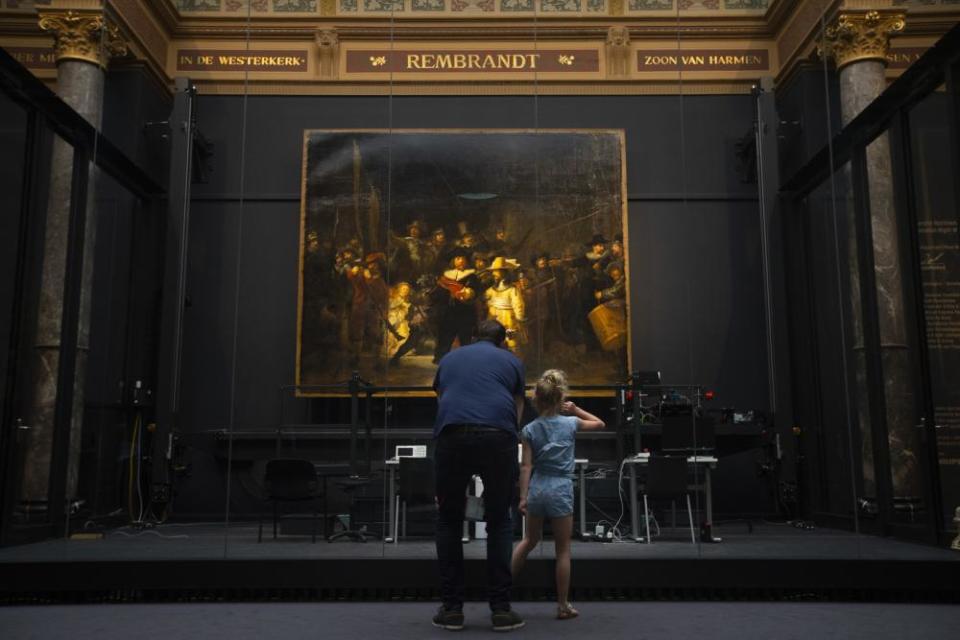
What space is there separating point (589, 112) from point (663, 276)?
83.1 inches

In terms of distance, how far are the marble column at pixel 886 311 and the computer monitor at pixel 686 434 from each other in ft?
4.44

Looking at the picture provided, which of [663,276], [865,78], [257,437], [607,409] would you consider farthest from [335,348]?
[865,78]

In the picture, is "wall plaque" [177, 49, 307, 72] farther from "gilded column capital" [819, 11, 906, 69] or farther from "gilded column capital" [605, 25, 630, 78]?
"gilded column capital" [819, 11, 906, 69]

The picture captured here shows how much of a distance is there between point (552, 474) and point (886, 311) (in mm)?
4512

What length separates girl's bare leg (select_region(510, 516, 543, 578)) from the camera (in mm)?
4145

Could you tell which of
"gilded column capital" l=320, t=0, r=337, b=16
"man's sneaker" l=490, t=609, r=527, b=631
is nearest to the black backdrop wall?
"gilded column capital" l=320, t=0, r=337, b=16

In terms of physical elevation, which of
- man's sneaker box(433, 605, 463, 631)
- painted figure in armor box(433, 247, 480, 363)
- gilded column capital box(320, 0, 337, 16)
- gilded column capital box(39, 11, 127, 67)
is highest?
gilded column capital box(320, 0, 337, 16)

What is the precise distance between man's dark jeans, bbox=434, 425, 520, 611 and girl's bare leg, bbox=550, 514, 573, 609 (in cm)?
24

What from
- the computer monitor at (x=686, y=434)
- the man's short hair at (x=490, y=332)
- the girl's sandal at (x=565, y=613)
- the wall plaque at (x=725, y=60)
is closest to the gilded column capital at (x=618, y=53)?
the wall plaque at (x=725, y=60)

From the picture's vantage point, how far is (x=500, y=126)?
32.6 feet

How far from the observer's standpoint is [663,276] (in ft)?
31.8

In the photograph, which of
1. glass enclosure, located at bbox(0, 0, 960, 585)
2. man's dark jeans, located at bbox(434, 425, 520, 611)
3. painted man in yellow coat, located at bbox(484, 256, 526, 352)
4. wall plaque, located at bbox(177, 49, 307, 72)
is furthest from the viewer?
wall plaque, located at bbox(177, 49, 307, 72)

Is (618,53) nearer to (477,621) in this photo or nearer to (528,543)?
(528,543)

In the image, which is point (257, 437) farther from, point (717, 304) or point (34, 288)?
point (717, 304)
